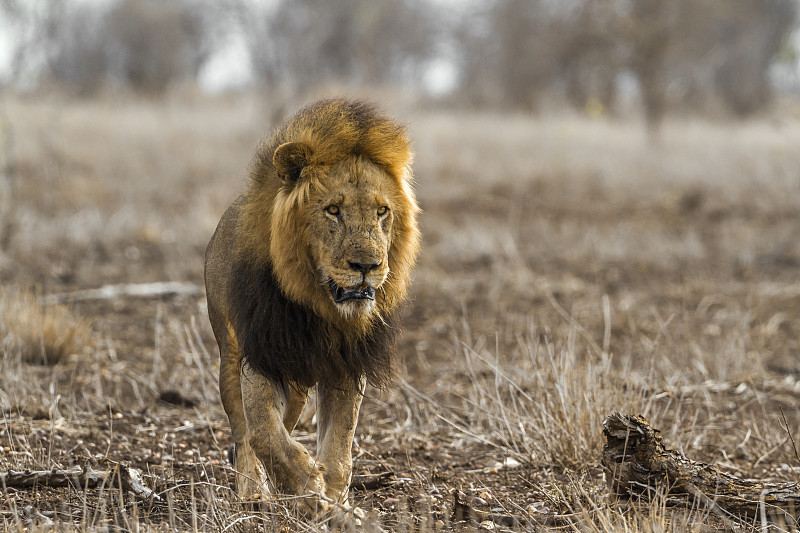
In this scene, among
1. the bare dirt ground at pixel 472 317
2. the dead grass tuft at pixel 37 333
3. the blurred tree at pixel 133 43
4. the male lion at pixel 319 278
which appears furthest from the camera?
the blurred tree at pixel 133 43

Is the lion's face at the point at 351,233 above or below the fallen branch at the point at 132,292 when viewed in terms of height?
above

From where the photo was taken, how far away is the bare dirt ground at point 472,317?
3695 millimetres

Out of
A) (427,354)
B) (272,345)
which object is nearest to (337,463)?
(272,345)

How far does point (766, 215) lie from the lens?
11945 mm

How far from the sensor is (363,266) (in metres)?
2.91

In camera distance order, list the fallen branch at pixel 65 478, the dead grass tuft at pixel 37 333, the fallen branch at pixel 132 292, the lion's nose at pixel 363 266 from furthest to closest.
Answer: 1. the fallen branch at pixel 132 292
2. the dead grass tuft at pixel 37 333
3. the fallen branch at pixel 65 478
4. the lion's nose at pixel 363 266

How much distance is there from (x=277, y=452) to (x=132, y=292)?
503 centimetres

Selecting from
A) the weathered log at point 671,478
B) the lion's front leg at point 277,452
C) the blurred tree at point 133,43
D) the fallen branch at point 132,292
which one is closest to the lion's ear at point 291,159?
the lion's front leg at point 277,452

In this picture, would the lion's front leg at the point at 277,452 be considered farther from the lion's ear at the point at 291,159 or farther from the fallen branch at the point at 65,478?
the lion's ear at the point at 291,159

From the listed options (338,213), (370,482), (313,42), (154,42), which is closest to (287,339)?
(338,213)

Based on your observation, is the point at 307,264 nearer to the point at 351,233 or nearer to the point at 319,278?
the point at 319,278

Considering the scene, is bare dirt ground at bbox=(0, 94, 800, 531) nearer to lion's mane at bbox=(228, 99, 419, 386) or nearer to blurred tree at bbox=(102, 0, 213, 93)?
lion's mane at bbox=(228, 99, 419, 386)

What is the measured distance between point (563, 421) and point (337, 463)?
1204mm

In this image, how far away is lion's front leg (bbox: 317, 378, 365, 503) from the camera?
10.6 feet
